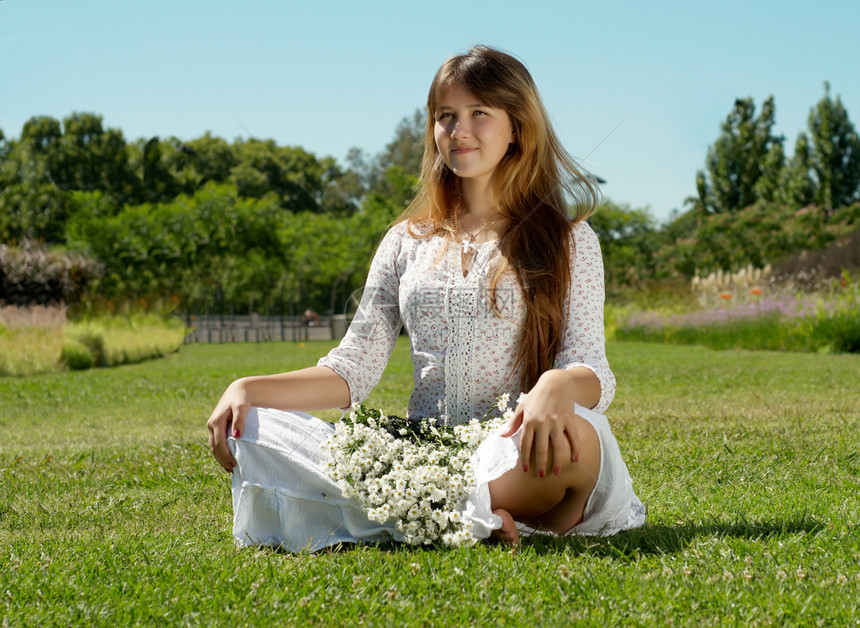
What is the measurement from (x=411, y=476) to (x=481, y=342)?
1.57ft

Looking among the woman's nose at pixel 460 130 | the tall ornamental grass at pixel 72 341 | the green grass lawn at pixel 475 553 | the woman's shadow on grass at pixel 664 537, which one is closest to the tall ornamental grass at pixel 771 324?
the green grass lawn at pixel 475 553

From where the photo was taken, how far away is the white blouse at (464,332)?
260cm

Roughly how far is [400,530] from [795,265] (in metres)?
18.2

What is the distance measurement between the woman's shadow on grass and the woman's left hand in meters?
0.34

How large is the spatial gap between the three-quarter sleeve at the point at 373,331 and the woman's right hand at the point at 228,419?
0.37m

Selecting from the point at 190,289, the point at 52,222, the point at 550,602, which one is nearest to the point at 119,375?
the point at 550,602

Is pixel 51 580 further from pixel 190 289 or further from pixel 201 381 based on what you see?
pixel 190 289

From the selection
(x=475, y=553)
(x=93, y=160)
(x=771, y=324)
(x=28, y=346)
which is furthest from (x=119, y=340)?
(x=93, y=160)

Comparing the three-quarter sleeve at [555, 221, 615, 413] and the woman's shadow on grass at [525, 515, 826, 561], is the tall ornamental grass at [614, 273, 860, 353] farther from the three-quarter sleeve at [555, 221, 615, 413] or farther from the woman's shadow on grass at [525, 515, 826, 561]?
the three-quarter sleeve at [555, 221, 615, 413]

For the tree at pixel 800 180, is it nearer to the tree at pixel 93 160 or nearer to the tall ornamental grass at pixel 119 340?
the tall ornamental grass at pixel 119 340

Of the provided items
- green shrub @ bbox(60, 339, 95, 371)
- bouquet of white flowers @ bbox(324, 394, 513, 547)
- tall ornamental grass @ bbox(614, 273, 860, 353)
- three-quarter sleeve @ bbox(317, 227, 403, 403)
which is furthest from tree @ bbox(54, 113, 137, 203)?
bouquet of white flowers @ bbox(324, 394, 513, 547)

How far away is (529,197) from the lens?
277cm

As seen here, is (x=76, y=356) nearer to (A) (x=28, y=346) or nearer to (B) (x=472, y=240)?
(A) (x=28, y=346)

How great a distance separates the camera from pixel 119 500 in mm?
3693
